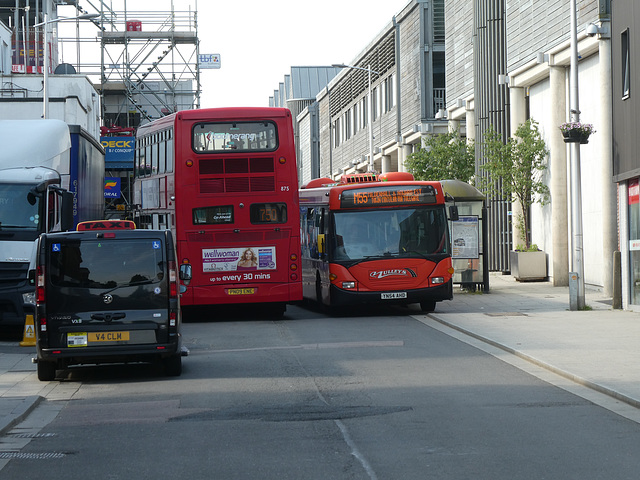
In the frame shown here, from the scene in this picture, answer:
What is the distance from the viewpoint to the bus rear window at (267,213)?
21562mm

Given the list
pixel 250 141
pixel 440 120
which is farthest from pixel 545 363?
pixel 440 120

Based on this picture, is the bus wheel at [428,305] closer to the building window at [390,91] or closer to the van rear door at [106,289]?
the van rear door at [106,289]

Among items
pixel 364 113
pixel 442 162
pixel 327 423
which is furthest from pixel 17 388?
pixel 364 113

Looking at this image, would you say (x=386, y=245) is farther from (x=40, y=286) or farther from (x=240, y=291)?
(x=40, y=286)

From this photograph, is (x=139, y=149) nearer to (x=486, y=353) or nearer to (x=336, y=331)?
(x=336, y=331)

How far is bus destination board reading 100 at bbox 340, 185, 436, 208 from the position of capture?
74.9 ft

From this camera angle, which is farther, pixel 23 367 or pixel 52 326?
pixel 23 367

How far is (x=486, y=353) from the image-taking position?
15.2 meters

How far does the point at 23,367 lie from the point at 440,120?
1412 inches

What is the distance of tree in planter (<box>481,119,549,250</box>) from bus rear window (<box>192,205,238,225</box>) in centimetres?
1378

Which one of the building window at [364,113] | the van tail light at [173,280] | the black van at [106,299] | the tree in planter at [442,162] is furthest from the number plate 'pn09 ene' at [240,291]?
the building window at [364,113]

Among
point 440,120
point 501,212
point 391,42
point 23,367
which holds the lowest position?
point 23,367

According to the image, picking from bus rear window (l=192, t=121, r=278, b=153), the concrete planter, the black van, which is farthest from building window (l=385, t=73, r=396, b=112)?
the black van

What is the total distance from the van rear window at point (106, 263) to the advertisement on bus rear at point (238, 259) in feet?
27.4
